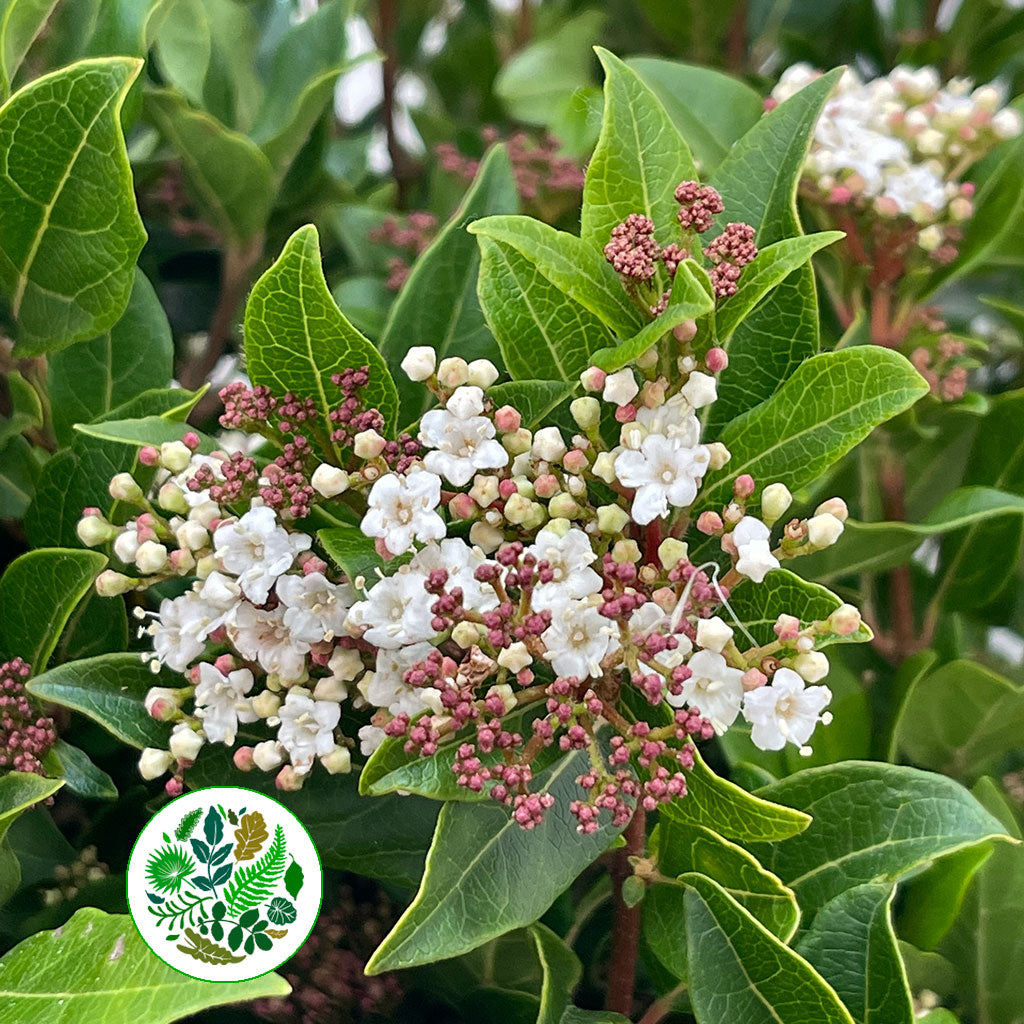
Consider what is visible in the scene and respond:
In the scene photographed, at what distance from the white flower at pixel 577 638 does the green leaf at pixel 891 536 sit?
0.36 m

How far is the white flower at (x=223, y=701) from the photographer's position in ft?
2.22

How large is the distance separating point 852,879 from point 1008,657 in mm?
923

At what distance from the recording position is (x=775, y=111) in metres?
0.73

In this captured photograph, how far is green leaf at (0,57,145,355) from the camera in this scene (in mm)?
727

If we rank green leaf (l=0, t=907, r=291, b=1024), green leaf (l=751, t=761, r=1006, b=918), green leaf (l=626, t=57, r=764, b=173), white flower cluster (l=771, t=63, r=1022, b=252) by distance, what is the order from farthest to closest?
green leaf (l=626, t=57, r=764, b=173) → white flower cluster (l=771, t=63, r=1022, b=252) → green leaf (l=751, t=761, r=1006, b=918) → green leaf (l=0, t=907, r=291, b=1024)

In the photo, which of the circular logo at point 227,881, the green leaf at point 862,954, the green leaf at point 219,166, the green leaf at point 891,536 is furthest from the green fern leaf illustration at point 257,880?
the green leaf at point 219,166

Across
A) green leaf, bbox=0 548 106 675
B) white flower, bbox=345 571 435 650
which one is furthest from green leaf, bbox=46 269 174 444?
white flower, bbox=345 571 435 650

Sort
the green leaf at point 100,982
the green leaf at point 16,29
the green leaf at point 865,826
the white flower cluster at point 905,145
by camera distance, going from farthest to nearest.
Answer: the white flower cluster at point 905,145 → the green leaf at point 16,29 → the green leaf at point 865,826 → the green leaf at point 100,982

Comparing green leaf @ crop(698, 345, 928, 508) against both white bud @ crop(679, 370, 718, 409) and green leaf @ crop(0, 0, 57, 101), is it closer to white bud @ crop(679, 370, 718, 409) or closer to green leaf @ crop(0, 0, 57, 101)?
white bud @ crop(679, 370, 718, 409)

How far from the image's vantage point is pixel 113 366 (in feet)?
3.00

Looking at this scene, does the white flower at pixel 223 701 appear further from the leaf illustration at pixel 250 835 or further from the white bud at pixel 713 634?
the white bud at pixel 713 634

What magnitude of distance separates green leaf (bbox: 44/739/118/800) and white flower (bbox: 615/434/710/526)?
40cm

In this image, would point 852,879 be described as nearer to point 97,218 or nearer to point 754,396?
point 754,396

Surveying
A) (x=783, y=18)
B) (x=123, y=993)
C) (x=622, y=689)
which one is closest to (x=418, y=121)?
(x=783, y=18)
